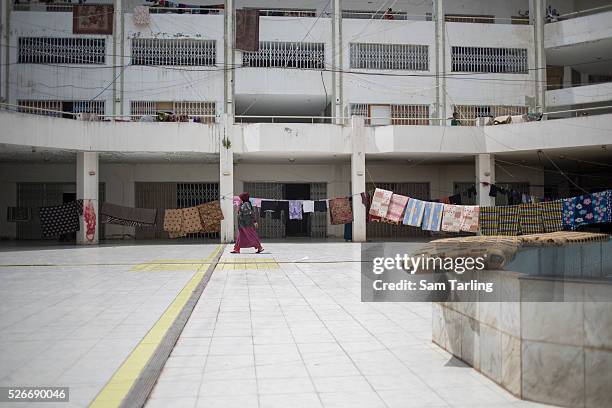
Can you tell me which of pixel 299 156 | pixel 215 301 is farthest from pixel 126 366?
pixel 299 156

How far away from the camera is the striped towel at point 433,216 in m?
18.4

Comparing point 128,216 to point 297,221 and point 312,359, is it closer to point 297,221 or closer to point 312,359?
point 297,221

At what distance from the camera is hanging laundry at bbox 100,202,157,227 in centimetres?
2047

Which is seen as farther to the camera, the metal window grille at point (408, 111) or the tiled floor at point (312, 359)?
the metal window grille at point (408, 111)

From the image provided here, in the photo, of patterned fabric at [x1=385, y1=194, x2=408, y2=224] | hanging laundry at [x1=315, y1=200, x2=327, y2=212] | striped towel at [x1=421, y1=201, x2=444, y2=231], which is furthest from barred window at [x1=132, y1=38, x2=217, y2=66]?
striped towel at [x1=421, y1=201, x2=444, y2=231]

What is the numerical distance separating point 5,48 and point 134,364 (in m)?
22.8

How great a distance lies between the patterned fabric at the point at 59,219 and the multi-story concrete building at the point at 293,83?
268 centimetres

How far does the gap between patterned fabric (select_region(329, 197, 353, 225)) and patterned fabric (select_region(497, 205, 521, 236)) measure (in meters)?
5.49

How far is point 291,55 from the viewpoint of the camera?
78.9ft

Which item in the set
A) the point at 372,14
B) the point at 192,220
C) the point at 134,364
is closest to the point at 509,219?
the point at 192,220

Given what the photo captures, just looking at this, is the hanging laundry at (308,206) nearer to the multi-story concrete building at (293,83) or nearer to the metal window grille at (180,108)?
the multi-story concrete building at (293,83)

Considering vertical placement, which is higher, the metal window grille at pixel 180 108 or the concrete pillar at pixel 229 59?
the concrete pillar at pixel 229 59

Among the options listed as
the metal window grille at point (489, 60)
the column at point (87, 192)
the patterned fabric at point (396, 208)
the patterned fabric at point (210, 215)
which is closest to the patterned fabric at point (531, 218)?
the patterned fabric at point (396, 208)

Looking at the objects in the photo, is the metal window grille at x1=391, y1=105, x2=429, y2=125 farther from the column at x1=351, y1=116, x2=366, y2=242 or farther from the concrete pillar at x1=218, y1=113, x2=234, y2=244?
the concrete pillar at x1=218, y1=113, x2=234, y2=244
